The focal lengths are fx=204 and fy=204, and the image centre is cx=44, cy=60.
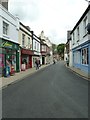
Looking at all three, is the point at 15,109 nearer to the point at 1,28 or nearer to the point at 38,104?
the point at 38,104

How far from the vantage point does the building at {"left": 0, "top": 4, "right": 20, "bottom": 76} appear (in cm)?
1856

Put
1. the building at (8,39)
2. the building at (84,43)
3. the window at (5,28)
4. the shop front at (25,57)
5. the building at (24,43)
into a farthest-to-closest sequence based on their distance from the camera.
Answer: the shop front at (25,57) → the building at (24,43) → the building at (84,43) → the window at (5,28) → the building at (8,39)

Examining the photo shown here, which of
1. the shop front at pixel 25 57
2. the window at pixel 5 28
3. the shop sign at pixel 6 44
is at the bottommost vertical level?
the shop front at pixel 25 57

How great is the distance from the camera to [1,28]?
18500mm

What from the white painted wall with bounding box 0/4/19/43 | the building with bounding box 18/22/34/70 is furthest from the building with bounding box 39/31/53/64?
the white painted wall with bounding box 0/4/19/43

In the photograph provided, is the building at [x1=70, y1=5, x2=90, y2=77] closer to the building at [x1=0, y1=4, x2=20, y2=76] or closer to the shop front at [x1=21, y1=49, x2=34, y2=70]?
the shop front at [x1=21, y1=49, x2=34, y2=70]

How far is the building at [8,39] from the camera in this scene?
18562 millimetres

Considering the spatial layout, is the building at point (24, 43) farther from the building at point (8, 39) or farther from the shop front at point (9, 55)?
the shop front at point (9, 55)

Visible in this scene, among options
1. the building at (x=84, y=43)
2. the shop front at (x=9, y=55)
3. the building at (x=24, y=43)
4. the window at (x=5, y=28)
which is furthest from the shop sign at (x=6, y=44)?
the building at (x=84, y=43)

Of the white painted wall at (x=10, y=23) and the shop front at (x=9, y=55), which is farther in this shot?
the white painted wall at (x=10, y=23)

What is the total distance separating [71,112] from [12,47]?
16.3 metres

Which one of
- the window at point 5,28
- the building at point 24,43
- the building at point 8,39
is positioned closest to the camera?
the building at point 8,39

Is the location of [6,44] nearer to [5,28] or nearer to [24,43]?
[5,28]

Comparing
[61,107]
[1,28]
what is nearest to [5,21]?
[1,28]
